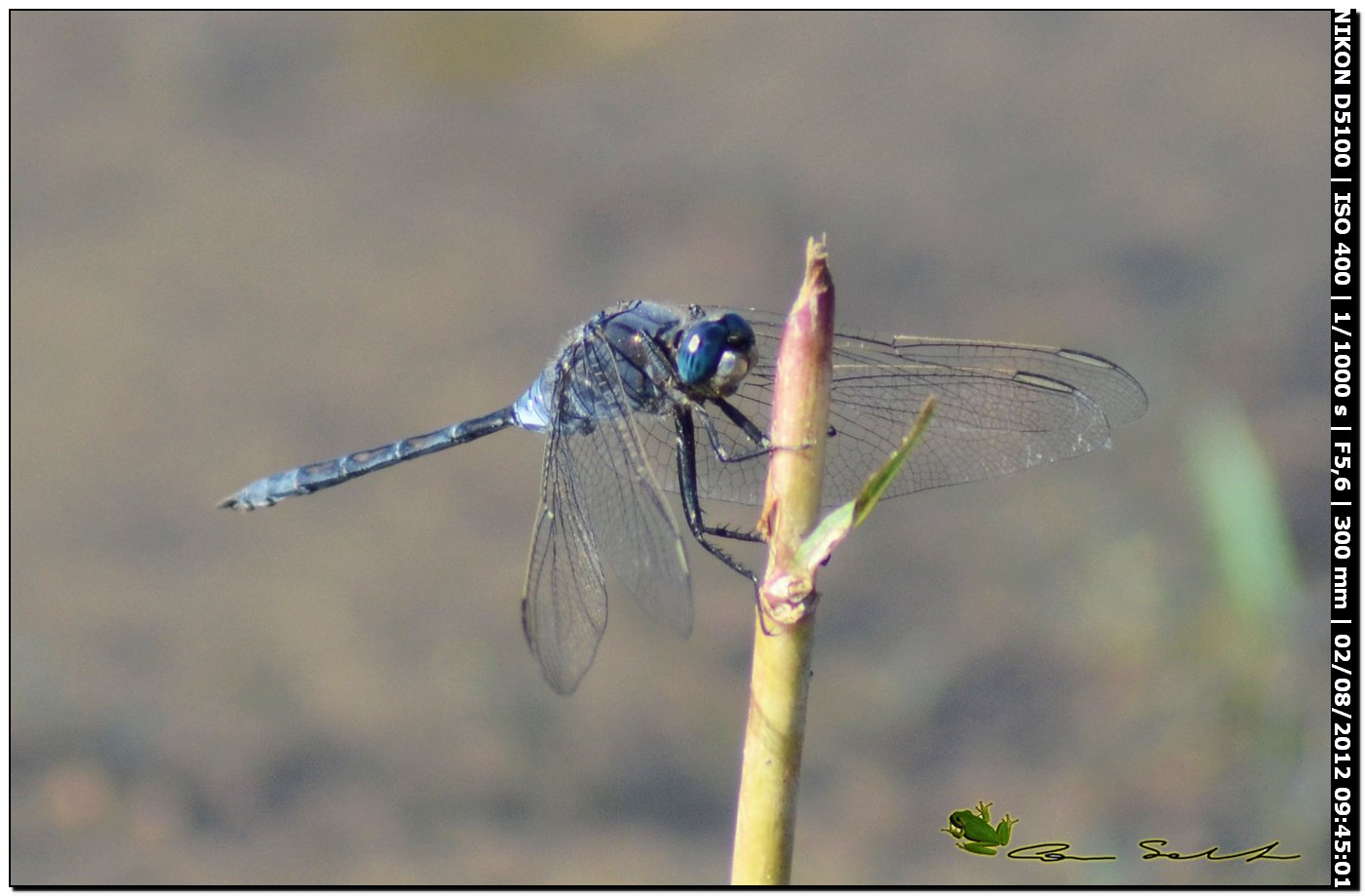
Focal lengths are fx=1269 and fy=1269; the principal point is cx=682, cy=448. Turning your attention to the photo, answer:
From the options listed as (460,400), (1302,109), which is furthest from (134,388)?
(1302,109)

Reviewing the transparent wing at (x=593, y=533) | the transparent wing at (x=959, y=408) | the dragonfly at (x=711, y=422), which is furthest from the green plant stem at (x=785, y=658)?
the transparent wing at (x=959, y=408)

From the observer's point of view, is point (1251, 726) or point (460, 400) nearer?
point (1251, 726)

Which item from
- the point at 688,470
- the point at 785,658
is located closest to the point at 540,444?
the point at 688,470

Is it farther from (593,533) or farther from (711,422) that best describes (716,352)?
(593,533)

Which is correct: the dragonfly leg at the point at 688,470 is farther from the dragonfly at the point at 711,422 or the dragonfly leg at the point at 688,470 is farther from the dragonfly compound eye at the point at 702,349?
the dragonfly compound eye at the point at 702,349

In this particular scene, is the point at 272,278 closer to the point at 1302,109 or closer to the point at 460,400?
the point at 460,400
